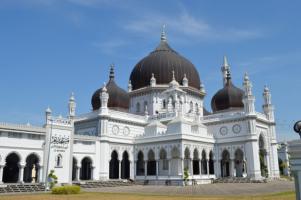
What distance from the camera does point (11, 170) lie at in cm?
3525

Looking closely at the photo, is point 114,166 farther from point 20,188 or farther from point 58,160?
point 20,188

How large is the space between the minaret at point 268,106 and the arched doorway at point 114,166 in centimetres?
2582

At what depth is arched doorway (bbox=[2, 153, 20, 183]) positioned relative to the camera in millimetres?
34009

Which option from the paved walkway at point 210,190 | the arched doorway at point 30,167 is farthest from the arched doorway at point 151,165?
the arched doorway at point 30,167

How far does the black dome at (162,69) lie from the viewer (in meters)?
55.4

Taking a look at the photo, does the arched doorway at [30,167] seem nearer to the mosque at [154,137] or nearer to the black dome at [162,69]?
the mosque at [154,137]

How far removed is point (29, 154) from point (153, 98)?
85.6ft

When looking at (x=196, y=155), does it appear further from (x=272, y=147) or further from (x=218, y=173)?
(x=272, y=147)

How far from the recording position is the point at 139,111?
183 ft

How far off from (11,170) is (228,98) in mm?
34511

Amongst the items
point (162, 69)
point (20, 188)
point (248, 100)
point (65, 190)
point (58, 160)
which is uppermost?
point (162, 69)

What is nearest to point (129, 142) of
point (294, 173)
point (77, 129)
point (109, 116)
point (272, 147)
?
point (109, 116)

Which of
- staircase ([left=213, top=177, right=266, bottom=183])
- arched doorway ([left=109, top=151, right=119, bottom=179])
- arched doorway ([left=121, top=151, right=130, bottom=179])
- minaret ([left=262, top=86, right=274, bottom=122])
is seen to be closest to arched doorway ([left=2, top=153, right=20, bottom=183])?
arched doorway ([left=109, top=151, right=119, bottom=179])

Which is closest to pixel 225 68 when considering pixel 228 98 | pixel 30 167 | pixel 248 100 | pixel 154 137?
pixel 228 98
